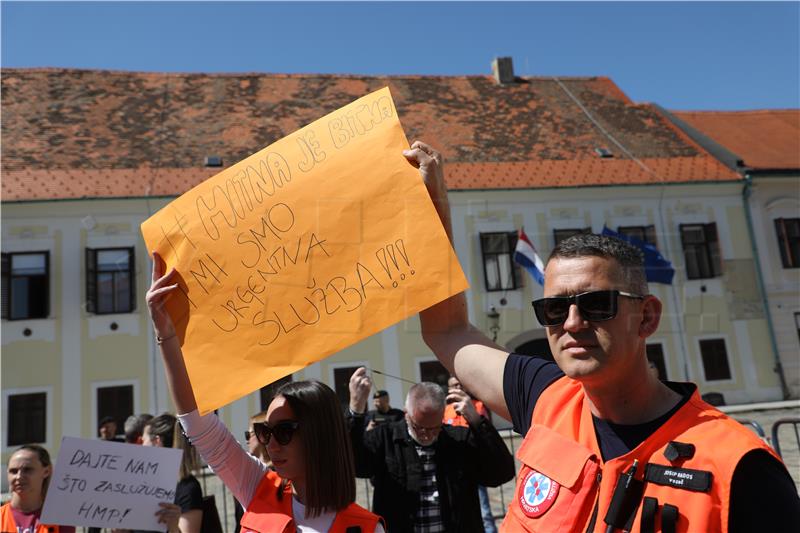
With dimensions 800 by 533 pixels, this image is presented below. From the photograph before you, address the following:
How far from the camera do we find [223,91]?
21891 mm

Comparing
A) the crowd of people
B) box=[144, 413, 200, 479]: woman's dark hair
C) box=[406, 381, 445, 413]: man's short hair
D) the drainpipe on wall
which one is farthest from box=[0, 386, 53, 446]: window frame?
the drainpipe on wall

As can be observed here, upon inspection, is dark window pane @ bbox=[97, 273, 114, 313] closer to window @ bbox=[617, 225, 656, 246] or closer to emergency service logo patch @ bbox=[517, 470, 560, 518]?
window @ bbox=[617, 225, 656, 246]

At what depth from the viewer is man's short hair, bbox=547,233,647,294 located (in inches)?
61.9

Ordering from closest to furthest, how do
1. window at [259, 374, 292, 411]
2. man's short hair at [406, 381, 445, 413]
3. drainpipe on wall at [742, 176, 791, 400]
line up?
window at [259, 374, 292, 411] → man's short hair at [406, 381, 445, 413] → drainpipe on wall at [742, 176, 791, 400]

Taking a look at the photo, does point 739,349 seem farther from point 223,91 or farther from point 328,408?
point 328,408

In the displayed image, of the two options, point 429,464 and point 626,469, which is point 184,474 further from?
point 626,469

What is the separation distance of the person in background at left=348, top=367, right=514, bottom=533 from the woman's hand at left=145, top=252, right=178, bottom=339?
59.2 inches

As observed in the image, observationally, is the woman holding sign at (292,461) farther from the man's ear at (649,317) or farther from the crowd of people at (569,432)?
the man's ear at (649,317)

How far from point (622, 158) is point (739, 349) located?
703 centimetres

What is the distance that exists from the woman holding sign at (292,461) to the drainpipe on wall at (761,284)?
20.9m

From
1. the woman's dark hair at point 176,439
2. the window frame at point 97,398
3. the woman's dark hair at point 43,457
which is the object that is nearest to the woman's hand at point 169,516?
the woman's dark hair at point 176,439

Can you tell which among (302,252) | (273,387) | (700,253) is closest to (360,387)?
(273,387)

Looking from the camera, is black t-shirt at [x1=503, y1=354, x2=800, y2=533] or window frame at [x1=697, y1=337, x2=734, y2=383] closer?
black t-shirt at [x1=503, y1=354, x2=800, y2=533]

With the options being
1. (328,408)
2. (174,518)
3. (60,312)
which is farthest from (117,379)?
(328,408)
